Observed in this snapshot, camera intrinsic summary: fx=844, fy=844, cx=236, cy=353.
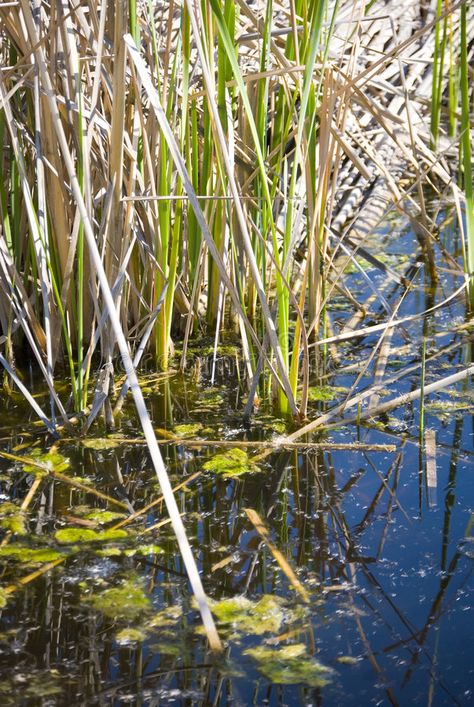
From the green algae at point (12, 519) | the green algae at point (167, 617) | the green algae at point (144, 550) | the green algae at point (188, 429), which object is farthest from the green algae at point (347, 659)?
the green algae at point (188, 429)

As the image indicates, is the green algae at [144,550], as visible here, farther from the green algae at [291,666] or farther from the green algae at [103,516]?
the green algae at [291,666]

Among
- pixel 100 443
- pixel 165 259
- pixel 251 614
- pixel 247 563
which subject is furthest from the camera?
pixel 165 259

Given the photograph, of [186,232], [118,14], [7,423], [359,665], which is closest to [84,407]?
[7,423]

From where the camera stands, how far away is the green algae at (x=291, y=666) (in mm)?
1148

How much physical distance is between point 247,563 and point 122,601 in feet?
0.73

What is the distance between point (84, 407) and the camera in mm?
1934

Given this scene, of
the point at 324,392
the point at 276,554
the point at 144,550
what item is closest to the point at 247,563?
the point at 276,554

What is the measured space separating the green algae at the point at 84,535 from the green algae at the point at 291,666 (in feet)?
1.28

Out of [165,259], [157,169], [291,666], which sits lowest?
[291,666]

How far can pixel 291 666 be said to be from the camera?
Answer: 46.0 inches

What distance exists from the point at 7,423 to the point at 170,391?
40cm

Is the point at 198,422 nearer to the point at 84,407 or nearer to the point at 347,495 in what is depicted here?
the point at 84,407

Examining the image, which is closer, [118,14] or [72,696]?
[72,696]

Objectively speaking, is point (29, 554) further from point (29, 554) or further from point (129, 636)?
point (129, 636)
